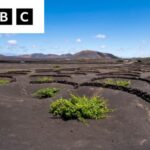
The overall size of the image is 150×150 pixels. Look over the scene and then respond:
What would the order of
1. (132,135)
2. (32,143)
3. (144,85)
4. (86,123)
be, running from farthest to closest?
(144,85), (86,123), (132,135), (32,143)

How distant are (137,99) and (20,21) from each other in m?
11.4

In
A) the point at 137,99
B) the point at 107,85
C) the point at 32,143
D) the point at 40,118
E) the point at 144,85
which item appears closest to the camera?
the point at 32,143

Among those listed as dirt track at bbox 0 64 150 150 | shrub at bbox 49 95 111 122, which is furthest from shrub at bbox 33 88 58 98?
shrub at bbox 49 95 111 122

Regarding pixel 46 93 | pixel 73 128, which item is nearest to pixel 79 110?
pixel 73 128

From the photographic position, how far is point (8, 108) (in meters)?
26.5

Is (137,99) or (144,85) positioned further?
(144,85)

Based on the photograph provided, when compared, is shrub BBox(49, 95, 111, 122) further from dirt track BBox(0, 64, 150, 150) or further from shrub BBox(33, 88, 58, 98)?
shrub BBox(33, 88, 58, 98)

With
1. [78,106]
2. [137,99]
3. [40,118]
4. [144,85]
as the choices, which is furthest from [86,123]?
[144,85]

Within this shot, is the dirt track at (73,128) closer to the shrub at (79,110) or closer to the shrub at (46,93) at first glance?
the shrub at (79,110)

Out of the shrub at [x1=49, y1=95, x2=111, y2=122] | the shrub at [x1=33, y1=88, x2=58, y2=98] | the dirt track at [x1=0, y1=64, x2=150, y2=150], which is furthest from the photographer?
the shrub at [x1=33, y1=88, x2=58, y2=98]

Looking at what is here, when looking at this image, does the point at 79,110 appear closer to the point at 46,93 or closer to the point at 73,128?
→ the point at 73,128

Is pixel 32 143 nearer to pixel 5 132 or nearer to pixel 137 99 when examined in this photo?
pixel 5 132

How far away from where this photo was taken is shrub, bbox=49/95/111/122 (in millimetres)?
24656

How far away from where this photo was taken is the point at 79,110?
24.8 metres
